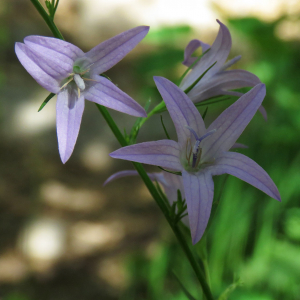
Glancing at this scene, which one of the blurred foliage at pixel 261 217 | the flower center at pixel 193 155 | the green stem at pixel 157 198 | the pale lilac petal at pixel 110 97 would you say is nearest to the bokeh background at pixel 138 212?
the blurred foliage at pixel 261 217

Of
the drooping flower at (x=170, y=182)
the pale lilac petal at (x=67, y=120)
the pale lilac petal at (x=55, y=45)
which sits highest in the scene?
the pale lilac petal at (x=55, y=45)

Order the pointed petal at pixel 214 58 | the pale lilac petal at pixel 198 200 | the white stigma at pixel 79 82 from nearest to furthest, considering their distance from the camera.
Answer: the pale lilac petal at pixel 198 200, the white stigma at pixel 79 82, the pointed petal at pixel 214 58

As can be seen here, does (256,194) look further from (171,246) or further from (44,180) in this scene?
(44,180)

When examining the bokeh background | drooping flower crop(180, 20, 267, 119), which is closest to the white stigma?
drooping flower crop(180, 20, 267, 119)

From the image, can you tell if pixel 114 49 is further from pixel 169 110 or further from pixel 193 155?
pixel 193 155

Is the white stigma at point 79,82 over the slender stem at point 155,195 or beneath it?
over

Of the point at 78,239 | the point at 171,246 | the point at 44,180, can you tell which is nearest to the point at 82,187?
the point at 44,180

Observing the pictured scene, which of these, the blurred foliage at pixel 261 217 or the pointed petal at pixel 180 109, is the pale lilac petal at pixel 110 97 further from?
the blurred foliage at pixel 261 217
